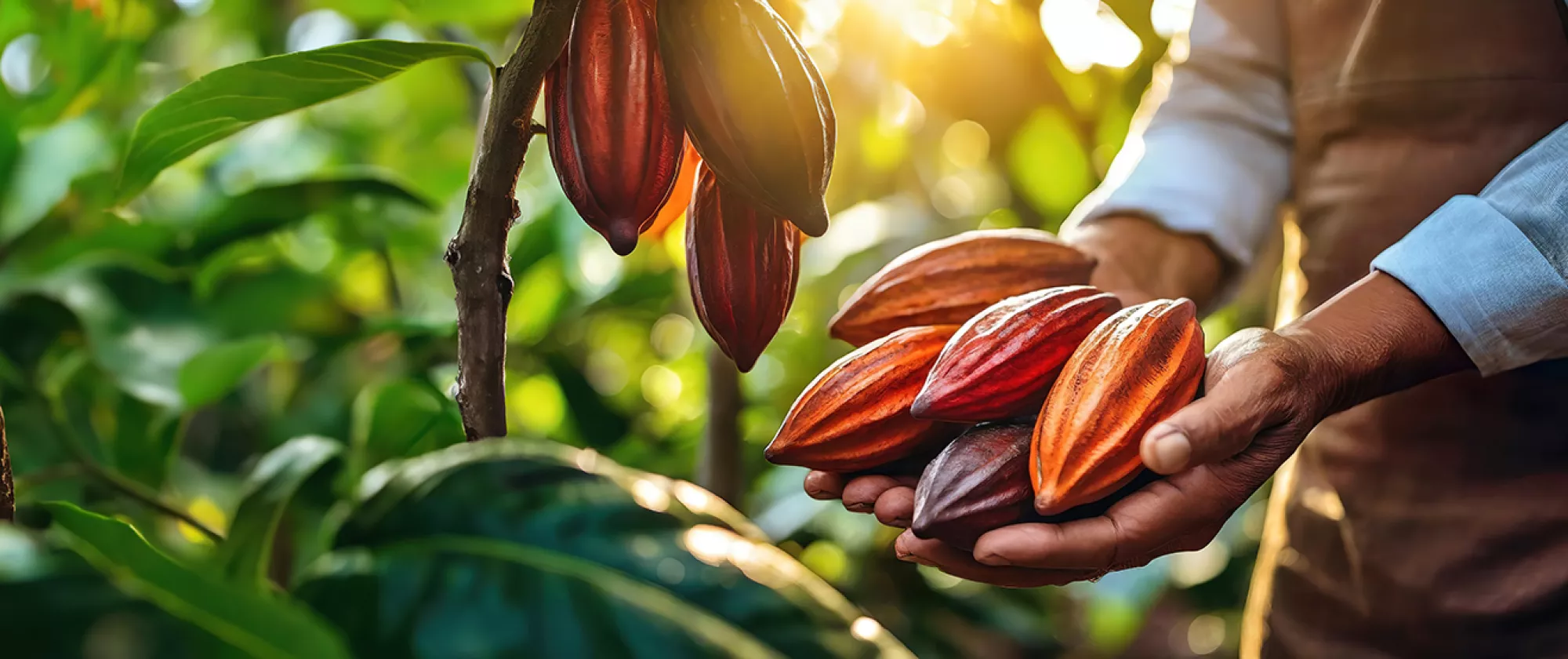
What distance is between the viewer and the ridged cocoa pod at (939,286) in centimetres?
58

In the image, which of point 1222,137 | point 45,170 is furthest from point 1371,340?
point 45,170

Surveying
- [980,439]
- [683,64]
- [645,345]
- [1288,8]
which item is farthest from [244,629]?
[645,345]

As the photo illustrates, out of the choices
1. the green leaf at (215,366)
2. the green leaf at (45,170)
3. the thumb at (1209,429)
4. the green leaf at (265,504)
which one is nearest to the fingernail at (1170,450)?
the thumb at (1209,429)

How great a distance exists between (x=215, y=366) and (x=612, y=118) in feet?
1.31

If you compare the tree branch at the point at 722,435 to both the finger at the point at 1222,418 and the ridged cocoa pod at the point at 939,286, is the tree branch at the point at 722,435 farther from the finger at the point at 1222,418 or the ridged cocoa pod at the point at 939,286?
the finger at the point at 1222,418

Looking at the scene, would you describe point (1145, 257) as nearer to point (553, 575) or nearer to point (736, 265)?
point (736, 265)

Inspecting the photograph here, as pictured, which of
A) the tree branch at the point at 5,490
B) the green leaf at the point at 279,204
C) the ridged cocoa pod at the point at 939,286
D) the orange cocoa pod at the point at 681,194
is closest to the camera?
the tree branch at the point at 5,490

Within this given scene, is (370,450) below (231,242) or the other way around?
below

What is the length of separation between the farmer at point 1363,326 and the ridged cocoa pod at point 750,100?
18 cm

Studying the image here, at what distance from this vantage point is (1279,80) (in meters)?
0.84

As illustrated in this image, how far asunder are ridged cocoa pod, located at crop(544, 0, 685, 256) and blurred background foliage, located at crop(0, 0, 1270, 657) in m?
0.21

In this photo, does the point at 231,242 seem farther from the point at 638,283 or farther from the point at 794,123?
the point at 794,123

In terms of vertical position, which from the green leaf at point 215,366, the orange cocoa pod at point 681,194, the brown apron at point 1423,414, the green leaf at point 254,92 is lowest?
the brown apron at point 1423,414

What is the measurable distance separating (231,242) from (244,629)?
0.56 metres
